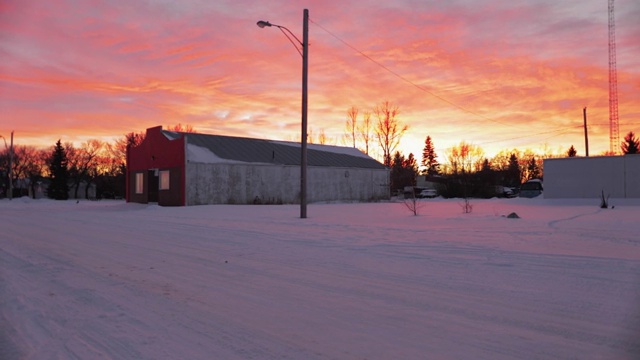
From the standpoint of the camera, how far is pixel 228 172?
35500 millimetres

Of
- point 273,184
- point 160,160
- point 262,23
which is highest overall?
point 262,23

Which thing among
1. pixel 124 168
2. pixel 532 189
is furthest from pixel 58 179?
pixel 532 189

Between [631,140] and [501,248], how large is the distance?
66708 mm

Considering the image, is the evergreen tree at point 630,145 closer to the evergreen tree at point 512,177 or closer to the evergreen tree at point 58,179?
the evergreen tree at point 512,177

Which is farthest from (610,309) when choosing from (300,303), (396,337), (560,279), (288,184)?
(288,184)

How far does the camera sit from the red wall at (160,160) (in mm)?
33375

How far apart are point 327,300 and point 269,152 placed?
3545 centimetres

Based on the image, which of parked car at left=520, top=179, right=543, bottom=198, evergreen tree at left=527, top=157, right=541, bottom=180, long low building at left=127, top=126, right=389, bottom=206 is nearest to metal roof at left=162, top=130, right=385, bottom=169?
long low building at left=127, top=126, right=389, bottom=206

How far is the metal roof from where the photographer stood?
37.2m

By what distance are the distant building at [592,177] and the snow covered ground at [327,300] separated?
23.8m

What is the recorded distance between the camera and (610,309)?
5094 mm

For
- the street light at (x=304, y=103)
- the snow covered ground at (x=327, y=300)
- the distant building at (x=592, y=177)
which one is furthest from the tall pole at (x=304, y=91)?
the distant building at (x=592, y=177)

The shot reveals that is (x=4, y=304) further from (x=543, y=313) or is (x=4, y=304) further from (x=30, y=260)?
(x=543, y=313)

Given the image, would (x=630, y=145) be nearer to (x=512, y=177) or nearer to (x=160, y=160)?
(x=512, y=177)
